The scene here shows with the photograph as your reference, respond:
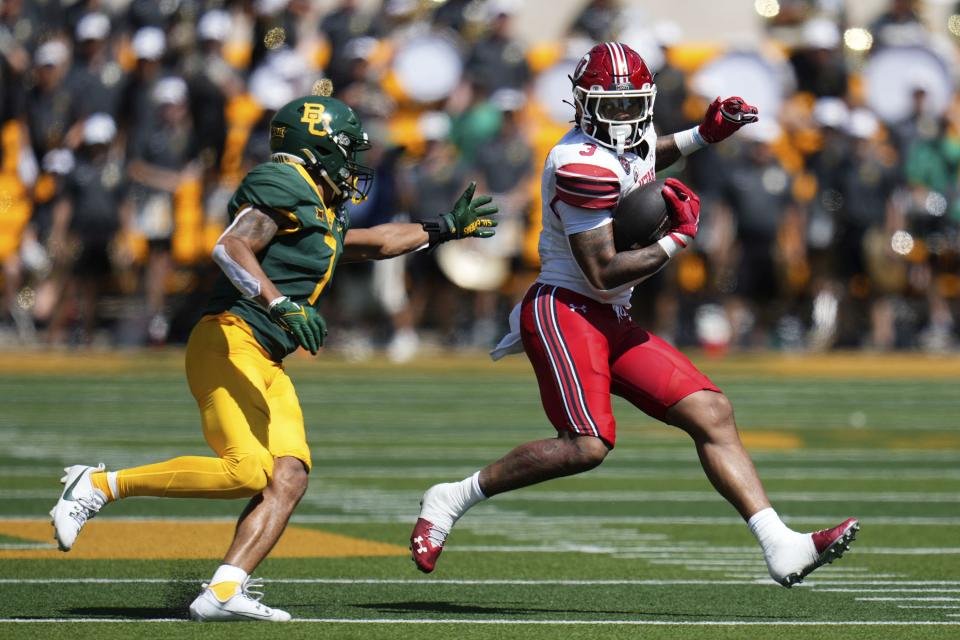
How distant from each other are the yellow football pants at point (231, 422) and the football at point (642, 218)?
1.17 metres

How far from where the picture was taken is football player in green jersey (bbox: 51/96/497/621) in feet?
19.1

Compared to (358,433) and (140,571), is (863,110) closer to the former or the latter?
(358,433)

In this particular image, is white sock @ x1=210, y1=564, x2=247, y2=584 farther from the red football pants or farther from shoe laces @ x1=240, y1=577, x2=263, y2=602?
the red football pants

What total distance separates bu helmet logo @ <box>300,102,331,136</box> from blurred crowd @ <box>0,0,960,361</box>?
1082cm

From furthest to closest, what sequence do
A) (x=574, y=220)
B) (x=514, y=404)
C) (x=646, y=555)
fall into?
(x=514, y=404)
(x=646, y=555)
(x=574, y=220)

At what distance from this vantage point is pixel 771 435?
1209cm

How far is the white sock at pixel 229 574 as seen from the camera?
5.79 meters

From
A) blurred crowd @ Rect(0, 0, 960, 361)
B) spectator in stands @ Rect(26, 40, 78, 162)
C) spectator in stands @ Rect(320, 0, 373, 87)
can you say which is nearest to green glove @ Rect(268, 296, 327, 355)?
blurred crowd @ Rect(0, 0, 960, 361)

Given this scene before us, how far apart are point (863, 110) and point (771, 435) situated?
23.8 feet

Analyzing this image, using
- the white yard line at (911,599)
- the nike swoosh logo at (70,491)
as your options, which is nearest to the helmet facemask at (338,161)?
the nike swoosh logo at (70,491)

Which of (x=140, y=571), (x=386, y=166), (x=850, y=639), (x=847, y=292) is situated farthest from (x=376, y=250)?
(x=847, y=292)

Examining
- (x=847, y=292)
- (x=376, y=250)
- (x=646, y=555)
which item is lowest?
(x=847, y=292)

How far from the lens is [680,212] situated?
612cm

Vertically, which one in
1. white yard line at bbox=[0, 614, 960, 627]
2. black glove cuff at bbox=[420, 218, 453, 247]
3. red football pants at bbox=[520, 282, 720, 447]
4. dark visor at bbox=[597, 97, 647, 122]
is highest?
dark visor at bbox=[597, 97, 647, 122]
